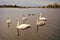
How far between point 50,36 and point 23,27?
116cm

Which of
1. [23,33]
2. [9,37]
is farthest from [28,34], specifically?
→ [9,37]

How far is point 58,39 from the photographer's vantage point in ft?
20.0

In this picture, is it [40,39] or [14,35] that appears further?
[14,35]

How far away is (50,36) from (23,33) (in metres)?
0.98

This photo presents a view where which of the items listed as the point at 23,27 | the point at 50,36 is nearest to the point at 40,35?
the point at 50,36

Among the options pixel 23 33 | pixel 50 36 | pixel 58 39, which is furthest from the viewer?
pixel 23 33

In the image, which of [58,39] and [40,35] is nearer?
[58,39]

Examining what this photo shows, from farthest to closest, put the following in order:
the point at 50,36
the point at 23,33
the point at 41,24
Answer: the point at 41,24
the point at 23,33
the point at 50,36

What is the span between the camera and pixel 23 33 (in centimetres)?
703

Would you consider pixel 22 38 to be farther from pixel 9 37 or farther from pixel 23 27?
pixel 23 27

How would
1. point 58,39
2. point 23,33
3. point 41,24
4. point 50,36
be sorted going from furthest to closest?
point 41,24
point 23,33
point 50,36
point 58,39

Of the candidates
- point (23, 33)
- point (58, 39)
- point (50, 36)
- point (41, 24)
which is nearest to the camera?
point (58, 39)

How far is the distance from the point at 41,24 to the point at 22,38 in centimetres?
223

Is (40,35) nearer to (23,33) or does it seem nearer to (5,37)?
(23,33)
